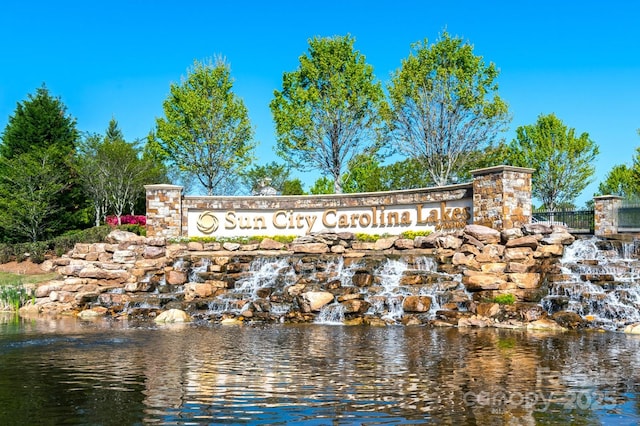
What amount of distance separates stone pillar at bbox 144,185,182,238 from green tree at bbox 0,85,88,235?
11600 mm

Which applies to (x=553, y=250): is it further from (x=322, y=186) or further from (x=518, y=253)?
(x=322, y=186)

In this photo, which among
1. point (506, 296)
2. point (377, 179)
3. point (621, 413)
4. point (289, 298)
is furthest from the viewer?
point (377, 179)

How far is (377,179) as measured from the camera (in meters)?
62.0

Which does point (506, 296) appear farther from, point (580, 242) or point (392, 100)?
point (392, 100)

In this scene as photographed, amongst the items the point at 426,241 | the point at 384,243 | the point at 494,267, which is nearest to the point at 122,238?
the point at 384,243

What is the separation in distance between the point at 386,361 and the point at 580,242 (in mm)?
14095

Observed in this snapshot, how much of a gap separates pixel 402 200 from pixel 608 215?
9.95 meters

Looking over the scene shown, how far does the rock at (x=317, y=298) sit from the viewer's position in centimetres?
2062

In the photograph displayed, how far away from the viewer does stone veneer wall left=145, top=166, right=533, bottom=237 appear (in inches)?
1004

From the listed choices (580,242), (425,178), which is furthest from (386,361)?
(425,178)

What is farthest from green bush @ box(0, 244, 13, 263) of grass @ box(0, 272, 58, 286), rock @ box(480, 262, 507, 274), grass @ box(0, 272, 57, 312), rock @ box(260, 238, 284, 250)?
rock @ box(480, 262, 507, 274)

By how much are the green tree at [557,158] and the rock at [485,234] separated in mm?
31606

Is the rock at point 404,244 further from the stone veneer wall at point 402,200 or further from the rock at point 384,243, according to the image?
the stone veneer wall at point 402,200

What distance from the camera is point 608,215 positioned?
2936 cm
